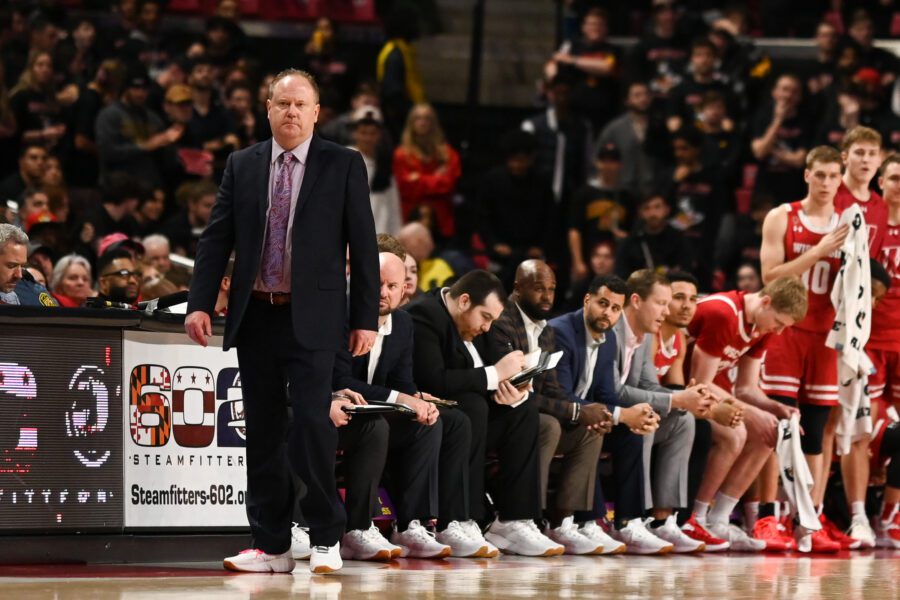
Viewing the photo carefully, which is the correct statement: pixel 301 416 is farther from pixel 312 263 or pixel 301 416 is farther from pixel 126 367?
pixel 126 367

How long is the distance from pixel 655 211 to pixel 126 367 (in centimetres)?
690

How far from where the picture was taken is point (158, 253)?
1146cm

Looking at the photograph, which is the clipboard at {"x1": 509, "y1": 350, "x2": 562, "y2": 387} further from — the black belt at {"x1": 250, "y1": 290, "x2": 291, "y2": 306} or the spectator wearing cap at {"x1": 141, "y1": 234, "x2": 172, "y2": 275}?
the spectator wearing cap at {"x1": 141, "y1": 234, "x2": 172, "y2": 275}

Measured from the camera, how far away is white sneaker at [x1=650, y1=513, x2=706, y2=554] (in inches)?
378

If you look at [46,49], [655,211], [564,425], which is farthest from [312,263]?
[46,49]

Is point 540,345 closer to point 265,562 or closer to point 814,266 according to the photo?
point 814,266

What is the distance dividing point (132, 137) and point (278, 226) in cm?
729

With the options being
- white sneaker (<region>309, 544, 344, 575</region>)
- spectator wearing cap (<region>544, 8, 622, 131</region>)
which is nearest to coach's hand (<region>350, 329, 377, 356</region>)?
white sneaker (<region>309, 544, 344, 575</region>)

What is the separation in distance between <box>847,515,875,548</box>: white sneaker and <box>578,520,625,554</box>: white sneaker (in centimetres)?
195

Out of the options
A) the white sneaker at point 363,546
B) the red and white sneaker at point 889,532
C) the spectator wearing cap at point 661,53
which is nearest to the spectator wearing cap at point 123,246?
the white sneaker at point 363,546

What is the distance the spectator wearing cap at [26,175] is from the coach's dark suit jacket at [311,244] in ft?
19.9

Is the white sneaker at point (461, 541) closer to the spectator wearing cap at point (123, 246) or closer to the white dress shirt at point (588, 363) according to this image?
the white dress shirt at point (588, 363)

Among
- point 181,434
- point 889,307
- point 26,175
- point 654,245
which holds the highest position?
point 26,175

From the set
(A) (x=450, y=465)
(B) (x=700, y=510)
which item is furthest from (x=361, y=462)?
(B) (x=700, y=510)
